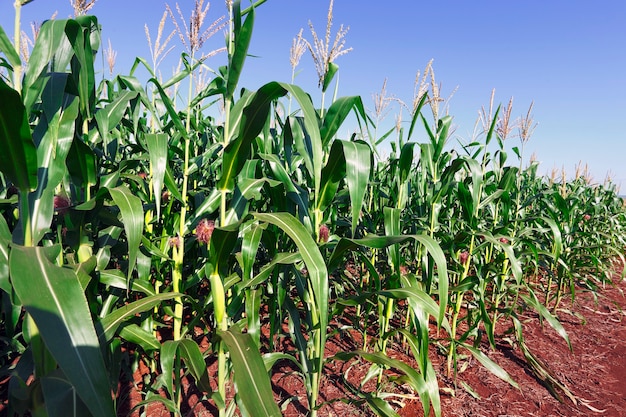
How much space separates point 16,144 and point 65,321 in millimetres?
458

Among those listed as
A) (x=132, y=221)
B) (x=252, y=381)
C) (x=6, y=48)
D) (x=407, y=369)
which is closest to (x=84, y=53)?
(x=6, y=48)

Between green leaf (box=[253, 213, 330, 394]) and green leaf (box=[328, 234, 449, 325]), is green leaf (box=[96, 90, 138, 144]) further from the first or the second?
green leaf (box=[328, 234, 449, 325])

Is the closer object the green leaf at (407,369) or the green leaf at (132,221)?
the green leaf at (132,221)

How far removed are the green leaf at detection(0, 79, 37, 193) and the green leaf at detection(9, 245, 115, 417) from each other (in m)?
0.23

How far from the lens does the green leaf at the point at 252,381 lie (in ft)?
3.06

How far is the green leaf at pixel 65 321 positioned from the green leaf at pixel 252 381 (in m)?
0.33

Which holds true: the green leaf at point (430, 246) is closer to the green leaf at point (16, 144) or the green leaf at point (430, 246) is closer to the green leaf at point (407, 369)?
the green leaf at point (407, 369)

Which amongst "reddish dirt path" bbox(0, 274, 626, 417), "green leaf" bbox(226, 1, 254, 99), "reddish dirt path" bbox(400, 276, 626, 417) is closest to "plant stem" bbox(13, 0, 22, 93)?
"green leaf" bbox(226, 1, 254, 99)

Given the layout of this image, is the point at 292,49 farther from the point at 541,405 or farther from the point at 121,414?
the point at 541,405

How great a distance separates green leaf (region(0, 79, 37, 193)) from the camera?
2.53ft

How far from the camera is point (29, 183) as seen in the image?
92cm

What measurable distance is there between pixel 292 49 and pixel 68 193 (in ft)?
5.38

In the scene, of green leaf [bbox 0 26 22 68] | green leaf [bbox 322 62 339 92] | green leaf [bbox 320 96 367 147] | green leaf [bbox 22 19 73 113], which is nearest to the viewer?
green leaf [bbox 0 26 22 68]

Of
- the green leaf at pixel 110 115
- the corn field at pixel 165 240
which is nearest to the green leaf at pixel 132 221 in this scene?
the corn field at pixel 165 240
